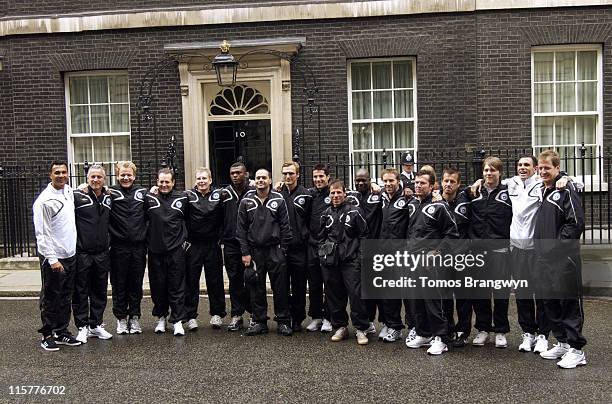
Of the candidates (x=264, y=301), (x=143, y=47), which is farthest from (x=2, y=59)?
(x=264, y=301)

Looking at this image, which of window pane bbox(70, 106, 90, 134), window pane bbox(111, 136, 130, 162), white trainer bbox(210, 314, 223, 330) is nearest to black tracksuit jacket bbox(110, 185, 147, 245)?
white trainer bbox(210, 314, 223, 330)

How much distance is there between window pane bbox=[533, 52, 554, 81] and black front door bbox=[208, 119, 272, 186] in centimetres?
496

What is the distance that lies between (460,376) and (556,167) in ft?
6.67

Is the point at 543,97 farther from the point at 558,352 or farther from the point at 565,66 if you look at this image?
the point at 558,352

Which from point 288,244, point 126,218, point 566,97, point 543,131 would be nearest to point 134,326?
point 126,218

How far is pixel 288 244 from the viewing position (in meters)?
7.34

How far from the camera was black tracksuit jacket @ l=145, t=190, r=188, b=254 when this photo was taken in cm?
732

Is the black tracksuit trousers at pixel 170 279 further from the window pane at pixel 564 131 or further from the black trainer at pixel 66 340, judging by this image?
the window pane at pixel 564 131

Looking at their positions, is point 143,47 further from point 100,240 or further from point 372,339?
point 372,339

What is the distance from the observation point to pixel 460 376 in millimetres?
5824

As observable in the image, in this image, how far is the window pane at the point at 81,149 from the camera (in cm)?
1339

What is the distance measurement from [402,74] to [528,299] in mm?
7020

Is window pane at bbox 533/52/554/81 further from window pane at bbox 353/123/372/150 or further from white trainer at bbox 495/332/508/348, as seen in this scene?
white trainer at bbox 495/332/508/348

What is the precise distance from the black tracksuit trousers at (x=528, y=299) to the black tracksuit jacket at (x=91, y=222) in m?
4.15
